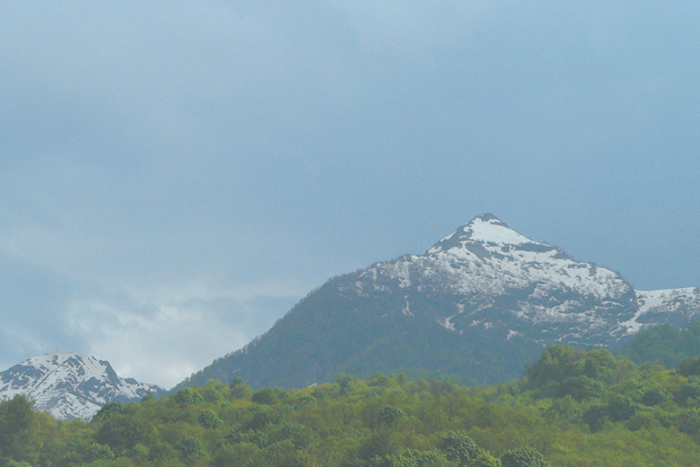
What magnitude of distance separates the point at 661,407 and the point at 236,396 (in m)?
92.7

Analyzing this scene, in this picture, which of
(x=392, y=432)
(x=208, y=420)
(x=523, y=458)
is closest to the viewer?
(x=523, y=458)

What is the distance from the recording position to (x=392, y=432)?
2498 inches

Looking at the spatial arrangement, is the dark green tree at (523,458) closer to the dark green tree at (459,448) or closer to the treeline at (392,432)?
the treeline at (392,432)

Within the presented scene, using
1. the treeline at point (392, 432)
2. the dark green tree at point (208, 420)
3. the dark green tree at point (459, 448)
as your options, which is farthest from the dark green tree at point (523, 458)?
the dark green tree at point (208, 420)

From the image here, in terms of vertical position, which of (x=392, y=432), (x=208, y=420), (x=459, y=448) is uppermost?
(x=208, y=420)

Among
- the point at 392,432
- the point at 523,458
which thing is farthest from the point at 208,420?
the point at 523,458

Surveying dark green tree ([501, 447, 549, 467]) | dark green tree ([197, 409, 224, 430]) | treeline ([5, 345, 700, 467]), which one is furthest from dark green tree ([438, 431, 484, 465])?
dark green tree ([197, 409, 224, 430])

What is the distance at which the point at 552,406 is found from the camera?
339 feet

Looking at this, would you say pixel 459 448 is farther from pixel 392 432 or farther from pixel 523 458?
pixel 392 432

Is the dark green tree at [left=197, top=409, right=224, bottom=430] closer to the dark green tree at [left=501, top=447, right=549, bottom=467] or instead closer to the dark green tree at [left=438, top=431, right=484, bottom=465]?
the dark green tree at [left=438, top=431, right=484, bottom=465]

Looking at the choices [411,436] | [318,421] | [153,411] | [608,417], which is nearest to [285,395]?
[153,411]

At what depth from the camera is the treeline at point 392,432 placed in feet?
196

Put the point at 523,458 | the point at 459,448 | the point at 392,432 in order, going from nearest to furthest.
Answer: the point at 523,458
the point at 459,448
the point at 392,432

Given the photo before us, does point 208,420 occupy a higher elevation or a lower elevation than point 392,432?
higher
